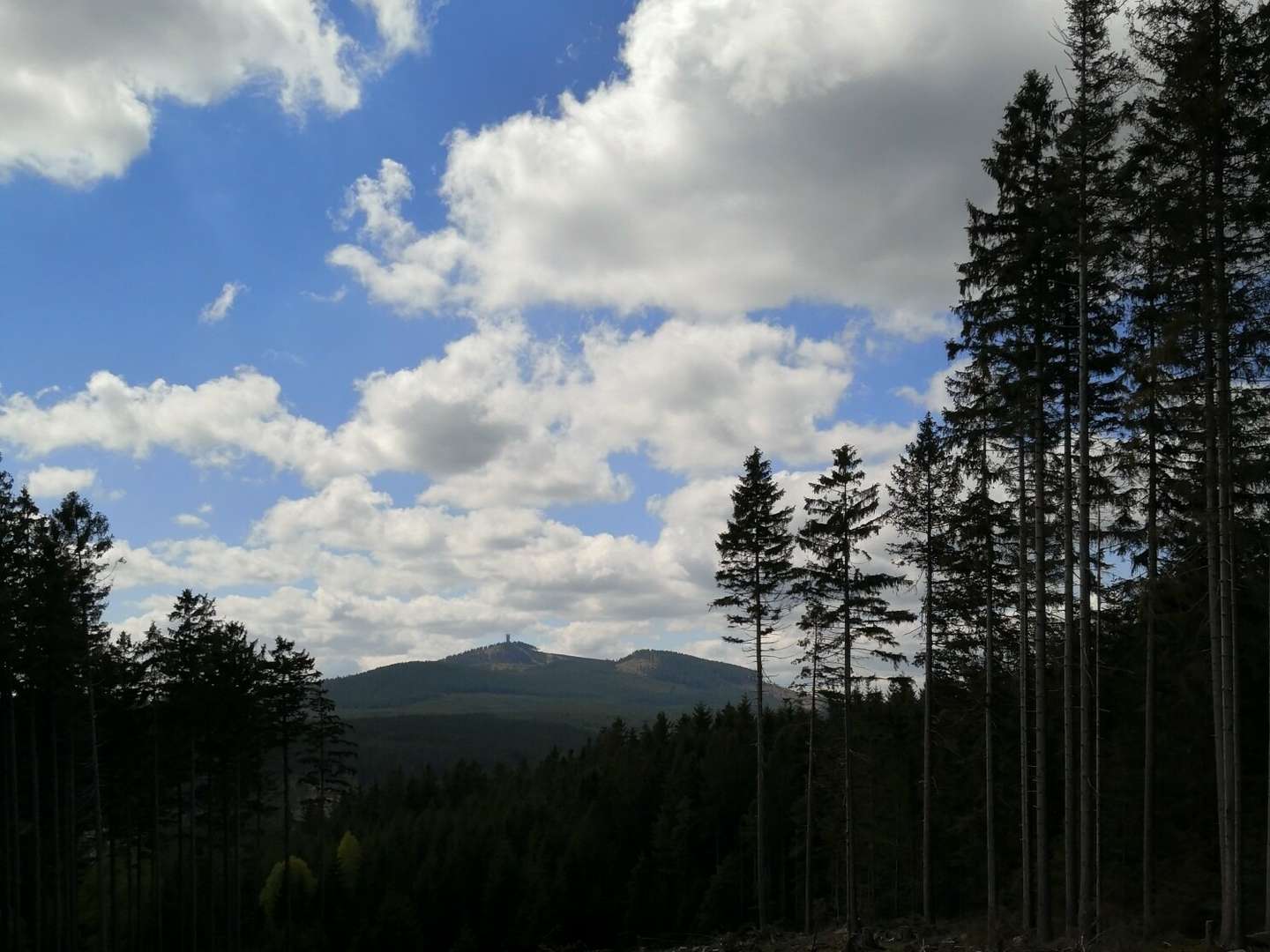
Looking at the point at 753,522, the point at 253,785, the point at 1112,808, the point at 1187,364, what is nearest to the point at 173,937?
the point at 253,785

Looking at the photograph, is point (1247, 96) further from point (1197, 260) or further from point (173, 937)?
point (173, 937)

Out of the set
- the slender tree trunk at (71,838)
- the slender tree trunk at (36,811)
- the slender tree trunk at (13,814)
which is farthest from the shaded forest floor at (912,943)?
the slender tree trunk at (71,838)

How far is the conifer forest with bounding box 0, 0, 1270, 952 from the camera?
15.6 m

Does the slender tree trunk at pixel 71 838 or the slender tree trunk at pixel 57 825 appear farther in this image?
the slender tree trunk at pixel 71 838

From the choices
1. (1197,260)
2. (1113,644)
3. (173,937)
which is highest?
(1197,260)

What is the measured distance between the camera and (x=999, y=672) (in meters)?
30.9

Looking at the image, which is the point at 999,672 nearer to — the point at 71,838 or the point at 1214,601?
the point at 1214,601

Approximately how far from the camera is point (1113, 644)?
31250mm

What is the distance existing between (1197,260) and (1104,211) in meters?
2.32

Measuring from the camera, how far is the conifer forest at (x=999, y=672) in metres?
15.6

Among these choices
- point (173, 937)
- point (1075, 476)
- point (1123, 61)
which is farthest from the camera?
point (173, 937)

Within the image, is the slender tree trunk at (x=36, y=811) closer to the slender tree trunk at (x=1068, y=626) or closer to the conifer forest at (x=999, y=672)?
the conifer forest at (x=999, y=672)

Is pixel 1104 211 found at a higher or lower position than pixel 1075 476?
higher

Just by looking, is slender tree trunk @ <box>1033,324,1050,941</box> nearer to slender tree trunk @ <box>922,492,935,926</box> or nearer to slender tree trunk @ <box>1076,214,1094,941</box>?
slender tree trunk @ <box>1076,214,1094,941</box>
